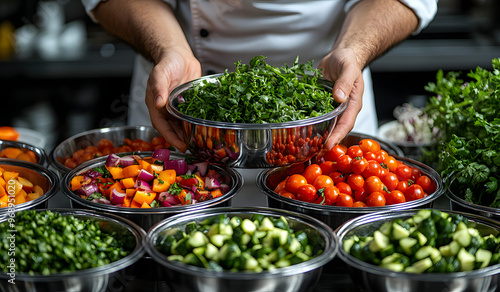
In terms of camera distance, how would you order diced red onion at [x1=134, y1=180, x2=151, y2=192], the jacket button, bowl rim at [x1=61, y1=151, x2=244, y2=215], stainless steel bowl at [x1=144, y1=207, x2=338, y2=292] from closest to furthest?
stainless steel bowl at [x1=144, y1=207, x2=338, y2=292] < bowl rim at [x1=61, y1=151, x2=244, y2=215] < diced red onion at [x1=134, y1=180, x2=151, y2=192] < the jacket button

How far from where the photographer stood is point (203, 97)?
164 cm

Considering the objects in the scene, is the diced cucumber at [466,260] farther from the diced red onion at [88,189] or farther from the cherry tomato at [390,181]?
the diced red onion at [88,189]

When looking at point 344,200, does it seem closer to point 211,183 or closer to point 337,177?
point 337,177

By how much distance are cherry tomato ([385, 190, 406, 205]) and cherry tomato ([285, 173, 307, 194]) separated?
23 centimetres

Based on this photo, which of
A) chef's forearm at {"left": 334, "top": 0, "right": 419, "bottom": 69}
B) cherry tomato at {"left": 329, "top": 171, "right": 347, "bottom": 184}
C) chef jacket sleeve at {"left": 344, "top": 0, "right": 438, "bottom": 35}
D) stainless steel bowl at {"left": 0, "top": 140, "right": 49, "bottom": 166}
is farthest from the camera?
chef jacket sleeve at {"left": 344, "top": 0, "right": 438, "bottom": 35}

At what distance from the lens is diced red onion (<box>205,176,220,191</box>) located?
1.62 m

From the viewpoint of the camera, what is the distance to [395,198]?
1.54 m

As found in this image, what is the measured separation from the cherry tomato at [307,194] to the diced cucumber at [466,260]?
1.46 feet

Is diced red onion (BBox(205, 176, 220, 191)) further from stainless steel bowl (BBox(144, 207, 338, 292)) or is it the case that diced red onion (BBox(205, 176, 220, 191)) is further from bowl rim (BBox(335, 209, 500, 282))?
bowl rim (BBox(335, 209, 500, 282))

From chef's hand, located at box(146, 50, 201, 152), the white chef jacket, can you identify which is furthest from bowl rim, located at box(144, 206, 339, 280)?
the white chef jacket

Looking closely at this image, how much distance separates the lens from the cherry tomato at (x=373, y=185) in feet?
5.15

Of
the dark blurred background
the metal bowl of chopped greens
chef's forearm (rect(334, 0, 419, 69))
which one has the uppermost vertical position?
chef's forearm (rect(334, 0, 419, 69))

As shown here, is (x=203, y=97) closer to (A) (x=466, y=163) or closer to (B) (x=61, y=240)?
(B) (x=61, y=240)

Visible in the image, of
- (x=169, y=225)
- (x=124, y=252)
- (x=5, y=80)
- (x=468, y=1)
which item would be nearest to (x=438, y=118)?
(x=169, y=225)
